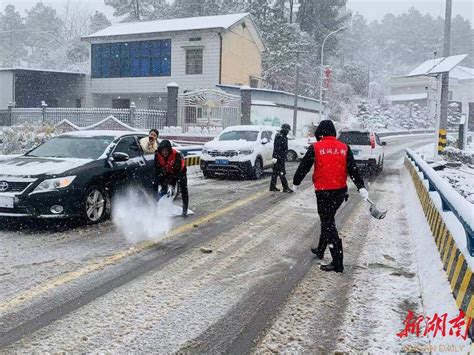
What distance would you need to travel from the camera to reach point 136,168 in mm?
9094

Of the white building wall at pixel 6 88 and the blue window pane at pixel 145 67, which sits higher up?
the blue window pane at pixel 145 67

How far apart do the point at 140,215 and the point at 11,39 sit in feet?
278

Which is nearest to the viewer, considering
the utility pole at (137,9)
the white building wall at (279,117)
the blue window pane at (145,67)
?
the white building wall at (279,117)

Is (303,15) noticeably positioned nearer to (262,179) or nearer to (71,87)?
(71,87)

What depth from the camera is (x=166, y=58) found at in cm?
3691

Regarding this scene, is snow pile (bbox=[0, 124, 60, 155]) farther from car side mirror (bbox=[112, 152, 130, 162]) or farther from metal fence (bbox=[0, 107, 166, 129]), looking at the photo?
car side mirror (bbox=[112, 152, 130, 162])

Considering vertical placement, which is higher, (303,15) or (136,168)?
(303,15)

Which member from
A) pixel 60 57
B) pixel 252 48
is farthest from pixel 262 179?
pixel 60 57

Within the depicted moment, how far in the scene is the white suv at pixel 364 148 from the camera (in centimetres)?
1659

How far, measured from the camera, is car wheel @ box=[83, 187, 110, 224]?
7812 mm

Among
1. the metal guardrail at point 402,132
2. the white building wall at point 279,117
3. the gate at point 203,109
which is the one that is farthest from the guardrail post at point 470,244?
the metal guardrail at point 402,132

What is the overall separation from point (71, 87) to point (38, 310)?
38461mm

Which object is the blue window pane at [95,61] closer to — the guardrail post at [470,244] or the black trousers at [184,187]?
the black trousers at [184,187]

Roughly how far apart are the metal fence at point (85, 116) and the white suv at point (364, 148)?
12.1 meters
